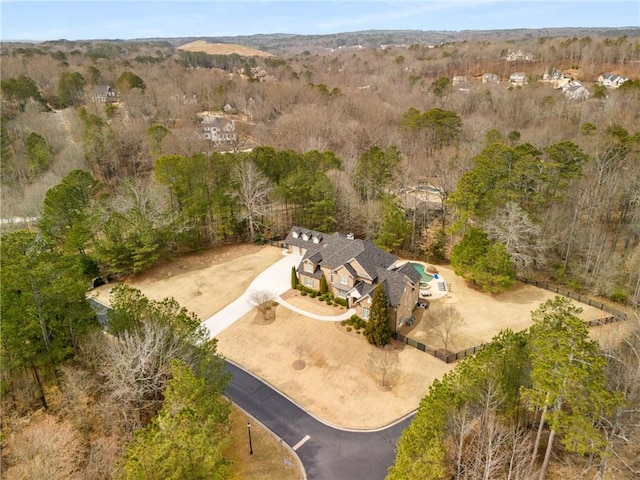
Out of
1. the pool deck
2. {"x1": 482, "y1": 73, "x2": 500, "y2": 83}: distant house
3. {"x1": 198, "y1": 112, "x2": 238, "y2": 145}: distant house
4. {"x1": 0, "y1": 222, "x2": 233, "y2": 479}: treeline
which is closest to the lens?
{"x1": 0, "y1": 222, "x2": 233, "y2": 479}: treeline

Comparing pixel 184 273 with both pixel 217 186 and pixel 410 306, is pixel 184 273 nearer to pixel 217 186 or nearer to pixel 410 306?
pixel 217 186

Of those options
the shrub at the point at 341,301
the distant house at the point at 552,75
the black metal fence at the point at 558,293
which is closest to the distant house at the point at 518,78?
the distant house at the point at 552,75

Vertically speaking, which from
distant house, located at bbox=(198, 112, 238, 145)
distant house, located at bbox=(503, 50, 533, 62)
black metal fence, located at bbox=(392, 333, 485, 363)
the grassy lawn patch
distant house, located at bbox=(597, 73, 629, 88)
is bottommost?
black metal fence, located at bbox=(392, 333, 485, 363)

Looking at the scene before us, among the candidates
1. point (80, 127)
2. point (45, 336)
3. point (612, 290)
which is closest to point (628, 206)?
point (612, 290)

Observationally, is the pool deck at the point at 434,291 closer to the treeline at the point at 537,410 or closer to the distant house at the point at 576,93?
the treeline at the point at 537,410

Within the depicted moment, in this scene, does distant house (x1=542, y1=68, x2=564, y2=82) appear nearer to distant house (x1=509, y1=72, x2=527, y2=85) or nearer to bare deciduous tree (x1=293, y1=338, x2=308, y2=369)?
distant house (x1=509, y1=72, x2=527, y2=85)

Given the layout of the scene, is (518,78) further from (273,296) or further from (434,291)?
(273,296)

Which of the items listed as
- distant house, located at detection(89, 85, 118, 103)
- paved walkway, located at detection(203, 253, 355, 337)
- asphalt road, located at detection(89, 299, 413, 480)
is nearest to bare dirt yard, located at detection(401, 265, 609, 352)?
paved walkway, located at detection(203, 253, 355, 337)
